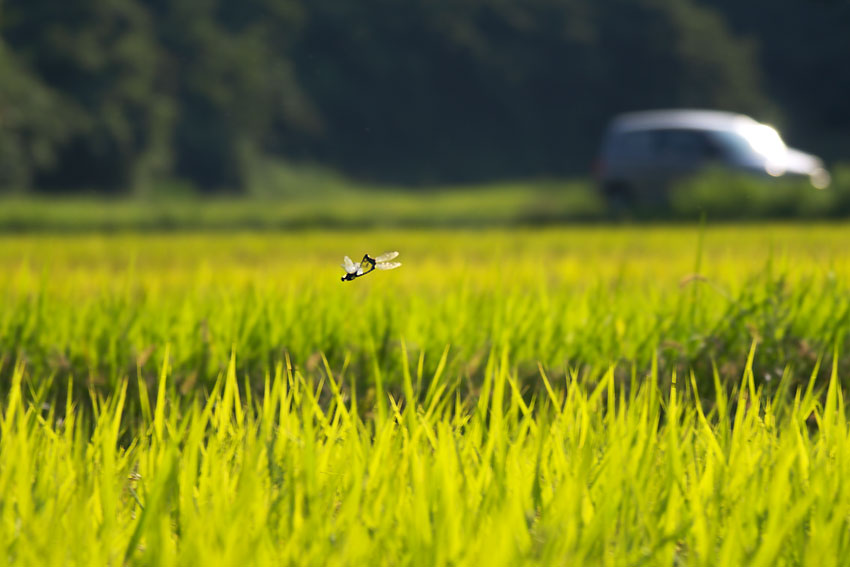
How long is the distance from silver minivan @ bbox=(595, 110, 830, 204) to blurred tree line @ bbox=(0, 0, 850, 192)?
21.5 meters

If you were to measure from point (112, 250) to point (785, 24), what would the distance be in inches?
1732

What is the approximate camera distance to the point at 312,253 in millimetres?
10242

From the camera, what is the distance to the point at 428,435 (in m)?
2.21

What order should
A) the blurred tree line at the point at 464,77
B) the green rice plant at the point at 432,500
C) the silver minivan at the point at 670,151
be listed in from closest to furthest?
1. the green rice plant at the point at 432,500
2. the silver minivan at the point at 670,151
3. the blurred tree line at the point at 464,77

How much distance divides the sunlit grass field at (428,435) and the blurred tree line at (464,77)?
112 ft

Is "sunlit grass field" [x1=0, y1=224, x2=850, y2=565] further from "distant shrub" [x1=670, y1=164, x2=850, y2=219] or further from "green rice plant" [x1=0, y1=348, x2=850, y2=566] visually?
"distant shrub" [x1=670, y1=164, x2=850, y2=219]

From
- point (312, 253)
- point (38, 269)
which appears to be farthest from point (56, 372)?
point (312, 253)

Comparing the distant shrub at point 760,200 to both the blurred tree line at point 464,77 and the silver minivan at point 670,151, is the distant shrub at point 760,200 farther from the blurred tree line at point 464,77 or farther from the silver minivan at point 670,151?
the blurred tree line at point 464,77

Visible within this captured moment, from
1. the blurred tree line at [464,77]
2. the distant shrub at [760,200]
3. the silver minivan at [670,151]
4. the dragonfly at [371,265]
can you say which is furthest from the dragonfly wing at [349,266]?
the blurred tree line at [464,77]

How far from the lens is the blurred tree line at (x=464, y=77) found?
1534 inches

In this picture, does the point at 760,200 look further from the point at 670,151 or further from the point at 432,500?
the point at 432,500

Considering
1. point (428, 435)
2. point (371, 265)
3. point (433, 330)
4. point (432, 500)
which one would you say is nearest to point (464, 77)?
point (433, 330)

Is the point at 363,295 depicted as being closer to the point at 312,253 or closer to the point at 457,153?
the point at 312,253

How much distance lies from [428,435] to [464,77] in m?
47.4
